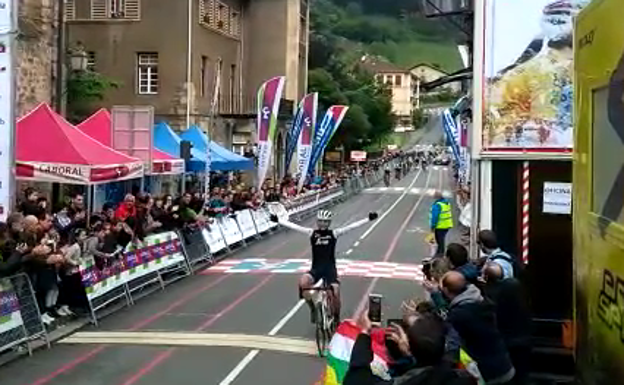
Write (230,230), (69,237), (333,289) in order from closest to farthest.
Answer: (333,289)
(69,237)
(230,230)

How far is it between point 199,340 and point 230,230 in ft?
44.9

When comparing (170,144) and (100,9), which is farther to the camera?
(100,9)

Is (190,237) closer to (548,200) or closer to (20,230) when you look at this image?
(20,230)

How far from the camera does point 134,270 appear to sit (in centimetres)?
1891

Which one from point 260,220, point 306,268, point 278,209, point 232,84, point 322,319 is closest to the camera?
point 322,319

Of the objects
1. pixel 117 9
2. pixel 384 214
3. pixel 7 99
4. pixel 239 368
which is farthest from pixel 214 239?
pixel 117 9

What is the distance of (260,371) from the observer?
12695 millimetres

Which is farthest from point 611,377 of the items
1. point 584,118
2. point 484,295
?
point 484,295

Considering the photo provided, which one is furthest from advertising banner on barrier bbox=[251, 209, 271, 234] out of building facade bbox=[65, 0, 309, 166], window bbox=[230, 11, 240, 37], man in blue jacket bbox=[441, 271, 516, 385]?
man in blue jacket bbox=[441, 271, 516, 385]

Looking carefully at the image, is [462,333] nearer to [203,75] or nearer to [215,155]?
[215,155]

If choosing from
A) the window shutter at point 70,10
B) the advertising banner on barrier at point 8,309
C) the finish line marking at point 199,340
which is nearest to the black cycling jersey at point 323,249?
the finish line marking at point 199,340

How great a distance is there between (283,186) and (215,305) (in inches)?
974

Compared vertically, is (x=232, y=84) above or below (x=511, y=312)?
above

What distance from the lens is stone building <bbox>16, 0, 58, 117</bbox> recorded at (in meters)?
28.1
